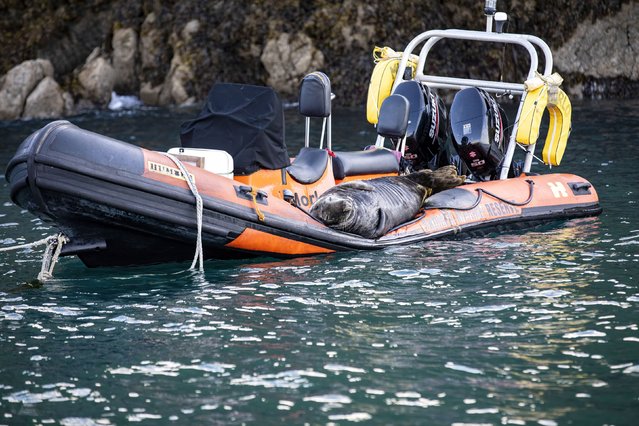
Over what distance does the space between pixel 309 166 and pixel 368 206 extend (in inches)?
22.2

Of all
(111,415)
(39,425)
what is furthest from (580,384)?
(39,425)

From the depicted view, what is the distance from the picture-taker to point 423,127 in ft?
28.7

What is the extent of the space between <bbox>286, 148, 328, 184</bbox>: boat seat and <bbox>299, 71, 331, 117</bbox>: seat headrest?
0.96 feet

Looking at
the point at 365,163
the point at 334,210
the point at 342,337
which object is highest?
the point at 365,163

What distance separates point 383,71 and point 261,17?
27.1 ft

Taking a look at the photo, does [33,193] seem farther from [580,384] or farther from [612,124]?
[612,124]

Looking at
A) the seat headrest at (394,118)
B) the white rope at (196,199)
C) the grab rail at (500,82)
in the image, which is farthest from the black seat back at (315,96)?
the grab rail at (500,82)

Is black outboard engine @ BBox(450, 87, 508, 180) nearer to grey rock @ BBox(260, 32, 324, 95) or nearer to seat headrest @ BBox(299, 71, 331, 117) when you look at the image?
seat headrest @ BBox(299, 71, 331, 117)

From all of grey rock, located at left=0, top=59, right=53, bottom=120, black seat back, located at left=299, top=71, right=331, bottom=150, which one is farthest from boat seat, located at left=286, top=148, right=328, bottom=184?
grey rock, located at left=0, top=59, right=53, bottom=120

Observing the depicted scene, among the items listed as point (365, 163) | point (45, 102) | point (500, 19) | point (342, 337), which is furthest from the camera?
point (45, 102)

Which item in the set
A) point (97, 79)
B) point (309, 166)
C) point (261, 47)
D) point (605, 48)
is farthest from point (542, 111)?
point (97, 79)

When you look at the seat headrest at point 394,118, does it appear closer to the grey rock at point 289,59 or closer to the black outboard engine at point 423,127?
the black outboard engine at point 423,127

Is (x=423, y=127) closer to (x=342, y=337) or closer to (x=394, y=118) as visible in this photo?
(x=394, y=118)

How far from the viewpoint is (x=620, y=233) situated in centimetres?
778
